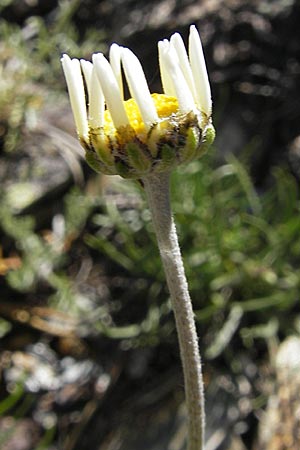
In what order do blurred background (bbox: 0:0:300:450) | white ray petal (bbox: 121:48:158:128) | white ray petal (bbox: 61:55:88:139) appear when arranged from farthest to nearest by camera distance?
blurred background (bbox: 0:0:300:450) → white ray petal (bbox: 61:55:88:139) → white ray petal (bbox: 121:48:158:128)

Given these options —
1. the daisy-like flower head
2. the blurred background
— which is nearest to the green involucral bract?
the daisy-like flower head

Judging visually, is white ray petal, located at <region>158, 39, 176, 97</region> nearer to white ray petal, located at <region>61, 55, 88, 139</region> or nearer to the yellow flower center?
the yellow flower center

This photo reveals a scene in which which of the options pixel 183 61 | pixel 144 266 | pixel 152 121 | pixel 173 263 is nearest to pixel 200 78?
pixel 183 61

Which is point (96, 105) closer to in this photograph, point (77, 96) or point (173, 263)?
point (77, 96)

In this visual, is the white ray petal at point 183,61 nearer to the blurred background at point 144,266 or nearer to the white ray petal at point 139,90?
the white ray petal at point 139,90

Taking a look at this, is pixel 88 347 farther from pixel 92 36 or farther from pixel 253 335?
pixel 92 36

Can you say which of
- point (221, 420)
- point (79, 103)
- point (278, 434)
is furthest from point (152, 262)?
point (79, 103)
